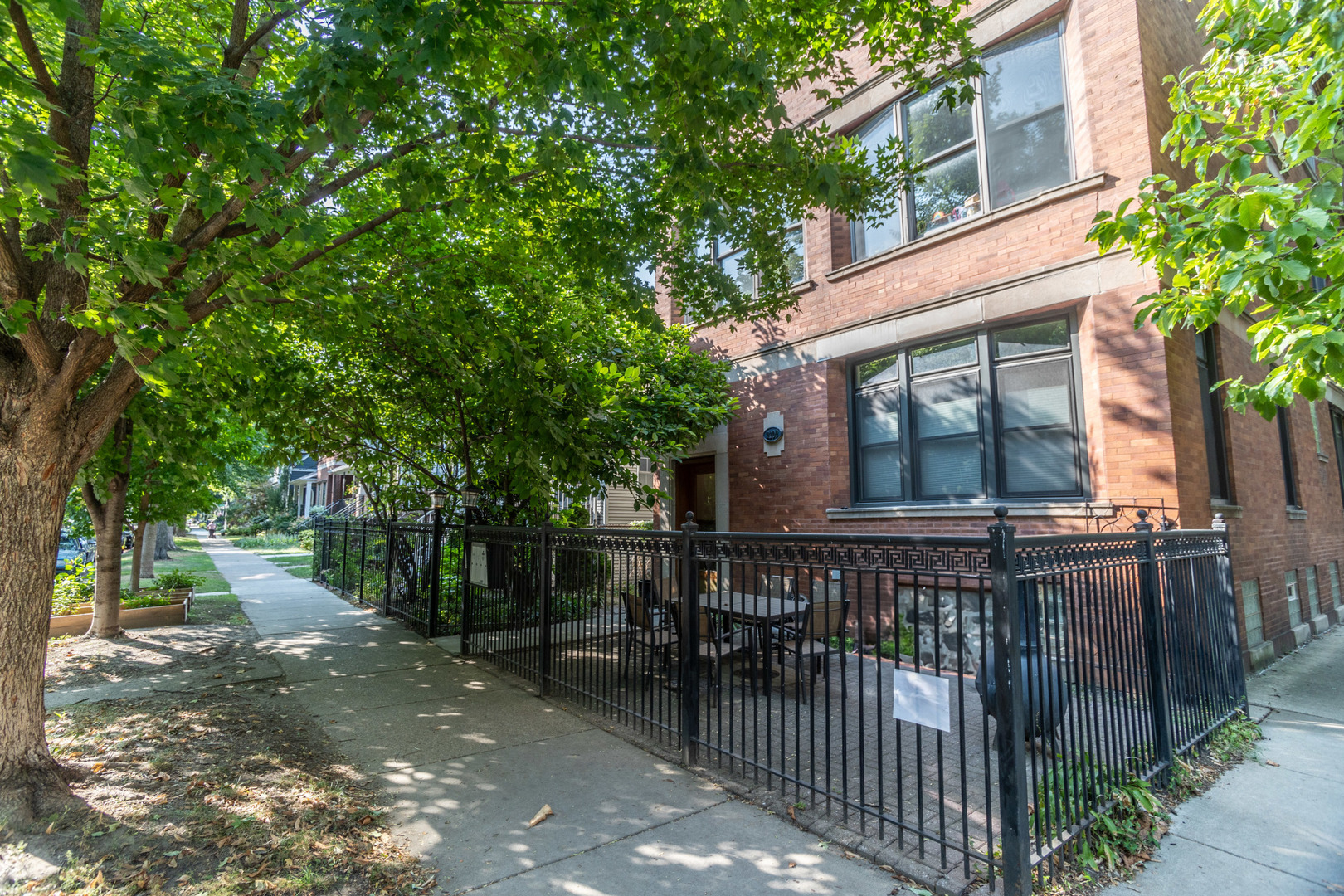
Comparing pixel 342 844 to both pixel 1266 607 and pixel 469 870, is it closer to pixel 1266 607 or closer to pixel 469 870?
pixel 469 870

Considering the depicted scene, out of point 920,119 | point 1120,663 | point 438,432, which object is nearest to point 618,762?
point 1120,663

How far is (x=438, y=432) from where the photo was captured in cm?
915

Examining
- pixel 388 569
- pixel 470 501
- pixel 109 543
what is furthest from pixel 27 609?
pixel 388 569

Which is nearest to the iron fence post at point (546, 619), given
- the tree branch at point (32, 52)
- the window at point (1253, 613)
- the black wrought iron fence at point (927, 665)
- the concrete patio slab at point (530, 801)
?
the black wrought iron fence at point (927, 665)

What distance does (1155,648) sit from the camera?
4.19 m

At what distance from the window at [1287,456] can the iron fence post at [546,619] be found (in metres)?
10.6

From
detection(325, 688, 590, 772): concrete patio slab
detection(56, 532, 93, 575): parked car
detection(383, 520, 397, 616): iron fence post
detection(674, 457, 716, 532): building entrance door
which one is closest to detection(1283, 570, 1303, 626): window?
detection(674, 457, 716, 532): building entrance door

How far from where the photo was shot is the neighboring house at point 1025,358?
6449 mm

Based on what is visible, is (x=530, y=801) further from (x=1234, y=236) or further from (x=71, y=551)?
(x=71, y=551)

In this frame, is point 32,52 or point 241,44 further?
point 241,44

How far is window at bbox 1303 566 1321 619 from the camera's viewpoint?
30.2ft

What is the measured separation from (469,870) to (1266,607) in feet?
30.2

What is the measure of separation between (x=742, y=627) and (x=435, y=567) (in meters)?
5.29

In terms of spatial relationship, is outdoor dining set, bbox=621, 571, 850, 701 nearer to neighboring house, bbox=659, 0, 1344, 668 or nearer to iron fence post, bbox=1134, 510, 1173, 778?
iron fence post, bbox=1134, 510, 1173, 778
